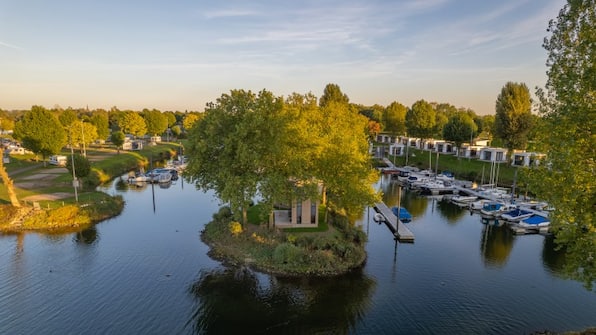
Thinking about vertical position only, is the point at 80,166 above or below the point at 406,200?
above

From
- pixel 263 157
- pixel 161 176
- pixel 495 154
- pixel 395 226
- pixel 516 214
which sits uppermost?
pixel 263 157

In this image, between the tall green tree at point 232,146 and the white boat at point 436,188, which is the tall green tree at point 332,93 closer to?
the white boat at point 436,188

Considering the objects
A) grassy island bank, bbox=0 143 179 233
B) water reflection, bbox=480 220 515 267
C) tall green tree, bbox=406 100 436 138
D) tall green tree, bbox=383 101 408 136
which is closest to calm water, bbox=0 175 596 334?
water reflection, bbox=480 220 515 267

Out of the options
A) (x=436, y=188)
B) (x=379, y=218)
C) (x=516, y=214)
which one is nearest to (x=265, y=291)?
(x=379, y=218)

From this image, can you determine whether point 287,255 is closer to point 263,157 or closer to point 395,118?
point 263,157

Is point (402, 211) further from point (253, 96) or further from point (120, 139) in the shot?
point (120, 139)

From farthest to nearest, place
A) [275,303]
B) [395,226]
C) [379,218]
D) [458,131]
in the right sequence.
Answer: [458,131] → [379,218] → [395,226] → [275,303]

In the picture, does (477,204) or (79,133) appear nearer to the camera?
(477,204)
